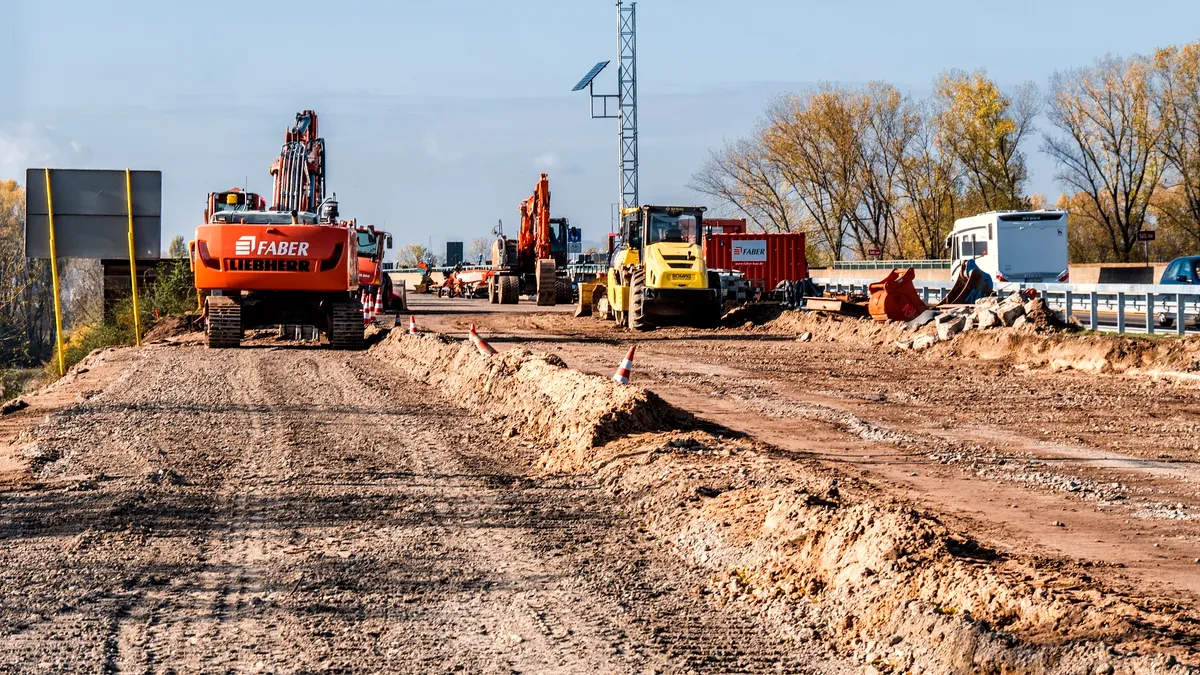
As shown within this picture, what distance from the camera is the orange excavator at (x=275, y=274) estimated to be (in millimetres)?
Result: 21906

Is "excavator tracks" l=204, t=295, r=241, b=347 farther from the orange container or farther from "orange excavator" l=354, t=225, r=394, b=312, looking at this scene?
the orange container

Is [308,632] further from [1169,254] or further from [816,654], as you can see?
[1169,254]

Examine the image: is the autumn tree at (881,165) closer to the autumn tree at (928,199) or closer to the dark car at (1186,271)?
the autumn tree at (928,199)

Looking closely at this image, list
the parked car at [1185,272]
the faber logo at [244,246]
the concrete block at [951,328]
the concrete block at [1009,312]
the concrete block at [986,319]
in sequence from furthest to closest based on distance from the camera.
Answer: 1. the parked car at [1185,272]
2. the concrete block at [951,328]
3. the faber logo at [244,246]
4. the concrete block at [986,319]
5. the concrete block at [1009,312]

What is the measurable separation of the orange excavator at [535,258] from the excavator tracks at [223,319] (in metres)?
22.2

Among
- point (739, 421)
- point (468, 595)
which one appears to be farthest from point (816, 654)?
point (739, 421)

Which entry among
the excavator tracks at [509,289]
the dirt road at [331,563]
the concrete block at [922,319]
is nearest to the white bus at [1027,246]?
the concrete block at [922,319]

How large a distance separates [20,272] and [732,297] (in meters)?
16.3

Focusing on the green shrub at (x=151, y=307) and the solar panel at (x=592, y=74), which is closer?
the green shrub at (x=151, y=307)

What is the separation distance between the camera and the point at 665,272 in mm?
27625

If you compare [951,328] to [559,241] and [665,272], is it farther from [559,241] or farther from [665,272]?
[559,241]

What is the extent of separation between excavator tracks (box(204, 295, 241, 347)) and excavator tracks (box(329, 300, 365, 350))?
5.54 ft

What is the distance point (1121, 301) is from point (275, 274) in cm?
1385

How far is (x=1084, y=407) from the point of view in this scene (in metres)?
14.0
